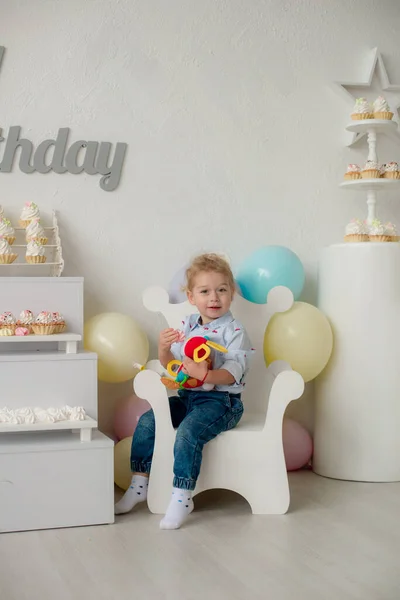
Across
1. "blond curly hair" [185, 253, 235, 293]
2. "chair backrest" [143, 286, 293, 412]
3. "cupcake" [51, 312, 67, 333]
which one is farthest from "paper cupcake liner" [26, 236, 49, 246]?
"blond curly hair" [185, 253, 235, 293]

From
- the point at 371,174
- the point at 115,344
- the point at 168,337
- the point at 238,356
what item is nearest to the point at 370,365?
the point at 238,356

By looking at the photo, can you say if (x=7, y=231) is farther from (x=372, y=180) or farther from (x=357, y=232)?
(x=372, y=180)

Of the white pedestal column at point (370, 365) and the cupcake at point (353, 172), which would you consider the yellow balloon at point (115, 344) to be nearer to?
the white pedestal column at point (370, 365)

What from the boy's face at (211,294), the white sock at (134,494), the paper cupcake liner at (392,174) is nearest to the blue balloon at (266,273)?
the boy's face at (211,294)

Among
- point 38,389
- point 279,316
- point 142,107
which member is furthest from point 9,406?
point 142,107

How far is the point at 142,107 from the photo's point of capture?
11.5 ft

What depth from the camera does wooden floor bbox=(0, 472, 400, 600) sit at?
84.2 inches

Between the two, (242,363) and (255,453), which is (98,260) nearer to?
(242,363)

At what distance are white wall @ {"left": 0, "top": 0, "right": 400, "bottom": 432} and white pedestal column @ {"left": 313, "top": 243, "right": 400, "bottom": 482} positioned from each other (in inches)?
16.4

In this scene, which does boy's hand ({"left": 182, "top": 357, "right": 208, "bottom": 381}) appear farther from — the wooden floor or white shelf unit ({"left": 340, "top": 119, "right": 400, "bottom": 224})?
white shelf unit ({"left": 340, "top": 119, "right": 400, "bottom": 224})

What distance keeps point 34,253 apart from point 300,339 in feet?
3.54

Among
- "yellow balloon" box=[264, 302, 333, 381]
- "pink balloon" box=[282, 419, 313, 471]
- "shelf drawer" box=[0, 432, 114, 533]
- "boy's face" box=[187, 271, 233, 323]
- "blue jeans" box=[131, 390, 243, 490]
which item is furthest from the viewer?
"pink balloon" box=[282, 419, 313, 471]

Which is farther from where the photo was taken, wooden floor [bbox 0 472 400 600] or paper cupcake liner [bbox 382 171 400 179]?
paper cupcake liner [bbox 382 171 400 179]

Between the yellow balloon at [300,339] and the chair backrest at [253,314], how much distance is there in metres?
0.05
